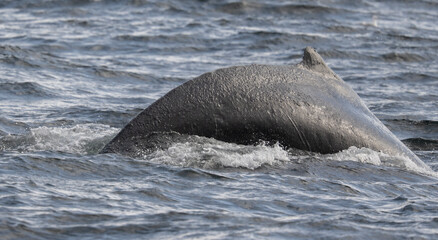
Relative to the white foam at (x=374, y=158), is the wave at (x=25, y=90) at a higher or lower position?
lower

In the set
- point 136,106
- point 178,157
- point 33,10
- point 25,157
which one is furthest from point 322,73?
point 33,10

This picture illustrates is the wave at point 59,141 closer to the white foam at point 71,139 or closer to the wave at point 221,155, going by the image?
the white foam at point 71,139

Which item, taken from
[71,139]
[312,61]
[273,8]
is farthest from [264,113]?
[273,8]

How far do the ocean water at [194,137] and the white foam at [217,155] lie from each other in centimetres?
2

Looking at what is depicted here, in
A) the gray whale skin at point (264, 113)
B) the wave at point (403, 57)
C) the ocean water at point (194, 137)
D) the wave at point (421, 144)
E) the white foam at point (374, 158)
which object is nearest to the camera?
the ocean water at point (194, 137)

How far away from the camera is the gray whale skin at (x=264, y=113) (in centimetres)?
919

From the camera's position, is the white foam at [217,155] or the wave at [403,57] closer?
the white foam at [217,155]

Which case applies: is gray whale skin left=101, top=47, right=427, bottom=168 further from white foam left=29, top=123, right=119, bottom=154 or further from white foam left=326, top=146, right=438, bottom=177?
white foam left=29, top=123, right=119, bottom=154

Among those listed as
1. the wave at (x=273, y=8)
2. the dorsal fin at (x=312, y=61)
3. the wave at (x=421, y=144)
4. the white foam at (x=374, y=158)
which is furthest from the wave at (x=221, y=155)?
the wave at (x=273, y=8)

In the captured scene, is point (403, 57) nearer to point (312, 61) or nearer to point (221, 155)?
point (312, 61)

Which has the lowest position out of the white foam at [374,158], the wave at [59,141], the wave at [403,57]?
the wave at [403,57]

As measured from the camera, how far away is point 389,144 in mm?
9969

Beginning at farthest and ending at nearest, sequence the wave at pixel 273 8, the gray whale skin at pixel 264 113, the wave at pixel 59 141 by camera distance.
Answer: the wave at pixel 273 8 → the wave at pixel 59 141 → the gray whale skin at pixel 264 113

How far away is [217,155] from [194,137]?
0.29 meters
